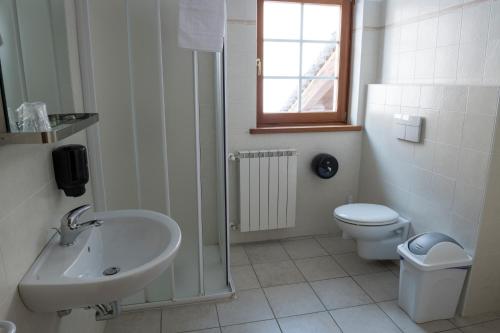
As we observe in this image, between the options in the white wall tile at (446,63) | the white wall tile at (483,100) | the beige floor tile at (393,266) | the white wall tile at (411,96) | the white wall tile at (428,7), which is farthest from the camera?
the beige floor tile at (393,266)

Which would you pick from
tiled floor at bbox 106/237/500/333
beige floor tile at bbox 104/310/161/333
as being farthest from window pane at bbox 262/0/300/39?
beige floor tile at bbox 104/310/161/333

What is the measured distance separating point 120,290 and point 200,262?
3.56ft

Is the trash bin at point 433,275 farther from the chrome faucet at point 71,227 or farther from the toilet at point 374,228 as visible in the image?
the chrome faucet at point 71,227

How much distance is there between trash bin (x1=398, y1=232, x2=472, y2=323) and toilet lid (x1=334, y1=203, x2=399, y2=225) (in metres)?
0.30

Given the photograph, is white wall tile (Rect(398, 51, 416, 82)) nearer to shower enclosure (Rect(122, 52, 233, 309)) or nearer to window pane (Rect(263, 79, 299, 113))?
window pane (Rect(263, 79, 299, 113))

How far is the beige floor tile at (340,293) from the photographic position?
229 centimetres

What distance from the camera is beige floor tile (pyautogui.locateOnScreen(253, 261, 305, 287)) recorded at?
2531mm

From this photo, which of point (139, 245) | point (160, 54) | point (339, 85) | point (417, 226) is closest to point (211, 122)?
point (160, 54)

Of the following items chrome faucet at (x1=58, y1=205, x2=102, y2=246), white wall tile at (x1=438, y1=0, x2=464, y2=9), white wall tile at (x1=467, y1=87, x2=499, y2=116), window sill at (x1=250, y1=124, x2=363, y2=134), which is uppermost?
white wall tile at (x1=438, y1=0, x2=464, y2=9)

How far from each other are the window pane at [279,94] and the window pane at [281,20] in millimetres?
350

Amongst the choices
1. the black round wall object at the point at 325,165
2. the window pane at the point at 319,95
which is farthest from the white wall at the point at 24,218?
the window pane at the point at 319,95

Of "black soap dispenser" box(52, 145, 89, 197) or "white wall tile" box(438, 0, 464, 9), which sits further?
"white wall tile" box(438, 0, 464, 9)

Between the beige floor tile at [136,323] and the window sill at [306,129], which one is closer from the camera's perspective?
the beige floor tile at [136,323]

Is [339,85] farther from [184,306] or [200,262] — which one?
[184,306]
